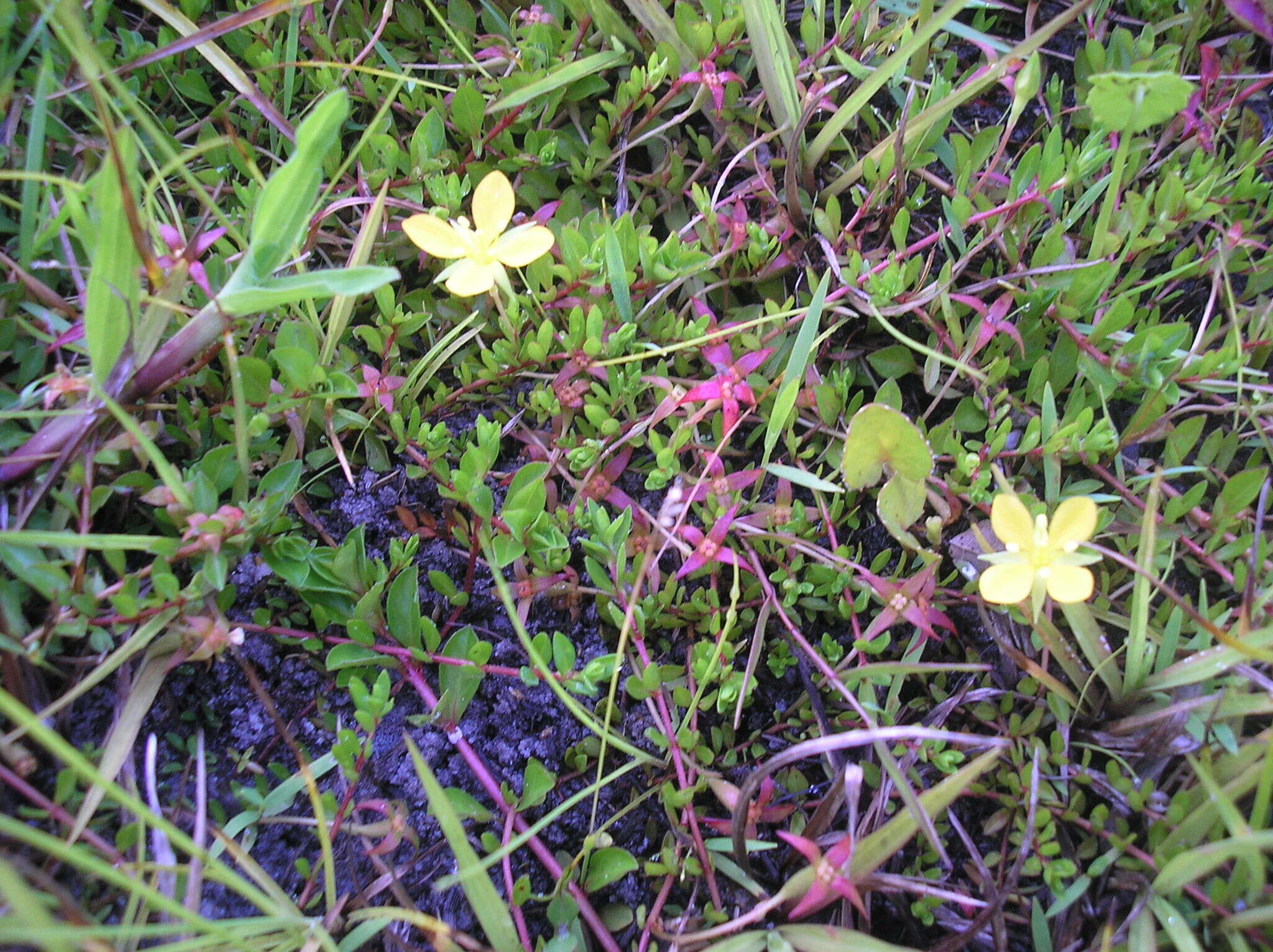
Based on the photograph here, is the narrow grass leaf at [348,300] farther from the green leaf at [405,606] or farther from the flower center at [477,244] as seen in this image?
the green leaf at [405,606]

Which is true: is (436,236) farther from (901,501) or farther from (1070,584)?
(1070,584)

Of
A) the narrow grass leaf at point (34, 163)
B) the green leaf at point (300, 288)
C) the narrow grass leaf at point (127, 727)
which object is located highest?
the narrow grass leaf at point (34, 163)

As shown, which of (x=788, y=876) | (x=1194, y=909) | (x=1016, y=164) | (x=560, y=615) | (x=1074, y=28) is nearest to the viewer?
(x=1194, y=909)

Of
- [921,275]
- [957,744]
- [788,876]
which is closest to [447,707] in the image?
[788,876]

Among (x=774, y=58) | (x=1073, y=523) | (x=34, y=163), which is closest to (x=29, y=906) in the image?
(x=34, y=163)

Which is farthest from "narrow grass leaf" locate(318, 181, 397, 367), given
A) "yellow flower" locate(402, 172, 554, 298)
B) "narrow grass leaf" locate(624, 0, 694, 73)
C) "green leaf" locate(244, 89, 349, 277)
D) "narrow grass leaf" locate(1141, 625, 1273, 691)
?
"narrow grass leaf" locate(1141, 625, 1273, 691)

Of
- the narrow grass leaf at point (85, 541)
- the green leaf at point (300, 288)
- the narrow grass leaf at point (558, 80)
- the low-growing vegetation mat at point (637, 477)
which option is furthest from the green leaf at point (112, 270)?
the narrow grass leaf at point (558, 80)

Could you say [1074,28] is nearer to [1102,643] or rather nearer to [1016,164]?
[1016,164]
